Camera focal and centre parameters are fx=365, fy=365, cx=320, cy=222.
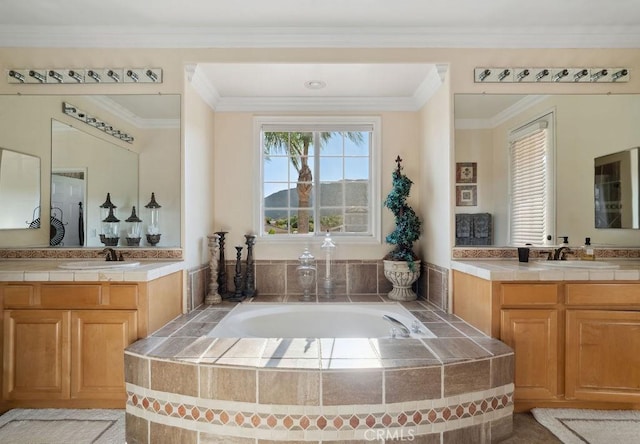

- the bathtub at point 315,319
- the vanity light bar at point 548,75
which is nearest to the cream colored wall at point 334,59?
the vanity light bar at point 548,75

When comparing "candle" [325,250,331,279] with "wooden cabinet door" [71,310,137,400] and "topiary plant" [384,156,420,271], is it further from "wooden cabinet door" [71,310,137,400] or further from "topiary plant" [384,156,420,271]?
"wooden cabinet door" [71,310,137,400]

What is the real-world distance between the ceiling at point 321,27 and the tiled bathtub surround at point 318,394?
193 cm

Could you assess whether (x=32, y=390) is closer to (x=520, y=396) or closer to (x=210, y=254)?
(x=210, y=254)

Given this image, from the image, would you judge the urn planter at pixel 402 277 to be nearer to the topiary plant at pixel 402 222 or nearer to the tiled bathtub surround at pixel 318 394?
the topiary plant at pixel 402 222

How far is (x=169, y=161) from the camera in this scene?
262 centimetres

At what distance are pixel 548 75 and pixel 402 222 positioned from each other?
4.76 feet

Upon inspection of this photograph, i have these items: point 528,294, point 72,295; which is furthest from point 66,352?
point 528,294

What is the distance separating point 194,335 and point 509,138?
2.49m

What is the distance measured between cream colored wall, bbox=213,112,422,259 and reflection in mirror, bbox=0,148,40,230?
4.20ft

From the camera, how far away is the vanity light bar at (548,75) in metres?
2.54

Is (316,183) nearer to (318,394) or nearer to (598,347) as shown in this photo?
(318,394)

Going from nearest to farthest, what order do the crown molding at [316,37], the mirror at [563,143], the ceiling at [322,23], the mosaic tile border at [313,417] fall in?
the mosaic tile border at [313,417] < the ceiling at [322,23] < the crown molding at [316,37] < the mirror at [563,143]

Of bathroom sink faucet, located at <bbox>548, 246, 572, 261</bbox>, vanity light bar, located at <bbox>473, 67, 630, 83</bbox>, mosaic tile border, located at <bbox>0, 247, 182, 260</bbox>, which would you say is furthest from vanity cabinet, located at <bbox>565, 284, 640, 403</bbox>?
mosaic tile border, located at <bbox>0, 247, 182, 260</bbox>

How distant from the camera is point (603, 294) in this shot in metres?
2.10
